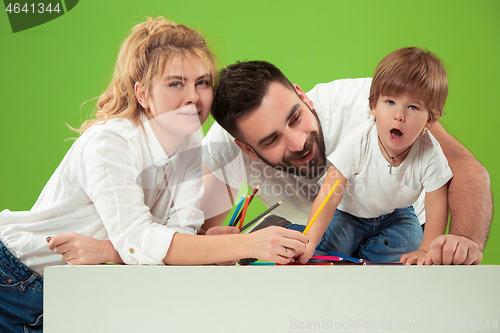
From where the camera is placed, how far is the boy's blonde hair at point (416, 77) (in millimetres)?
586

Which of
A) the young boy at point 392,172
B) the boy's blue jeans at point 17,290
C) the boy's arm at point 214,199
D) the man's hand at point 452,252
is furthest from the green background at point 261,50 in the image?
the man's hand at point 452,252

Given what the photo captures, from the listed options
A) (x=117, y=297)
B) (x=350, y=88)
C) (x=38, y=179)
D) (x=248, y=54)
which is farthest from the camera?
(x=38, y=179)

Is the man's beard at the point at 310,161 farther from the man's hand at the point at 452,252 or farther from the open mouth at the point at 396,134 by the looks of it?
the man's hand at the point at 452,252

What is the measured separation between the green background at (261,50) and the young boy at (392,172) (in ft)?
1.47


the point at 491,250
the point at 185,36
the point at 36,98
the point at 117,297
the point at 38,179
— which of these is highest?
the point at 185,36

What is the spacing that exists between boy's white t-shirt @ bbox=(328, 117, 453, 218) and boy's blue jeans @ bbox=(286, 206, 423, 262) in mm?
54

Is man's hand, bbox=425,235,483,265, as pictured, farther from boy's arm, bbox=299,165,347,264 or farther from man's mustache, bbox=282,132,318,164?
man's mustache, bbox=282,132,318,164

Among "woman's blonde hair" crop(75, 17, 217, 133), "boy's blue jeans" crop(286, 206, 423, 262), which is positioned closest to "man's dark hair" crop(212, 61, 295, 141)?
"woman's blonde hair" crop(75, 17, 217, 133)

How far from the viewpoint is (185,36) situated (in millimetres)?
647

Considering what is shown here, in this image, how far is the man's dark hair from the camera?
69 centimetres

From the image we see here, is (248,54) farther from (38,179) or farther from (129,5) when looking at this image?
(38,179)

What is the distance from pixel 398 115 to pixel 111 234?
16.5 inches

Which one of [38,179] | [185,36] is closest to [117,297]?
[185,36]

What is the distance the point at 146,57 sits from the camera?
2.08 ft
